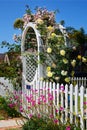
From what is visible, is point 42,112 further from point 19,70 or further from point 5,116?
point 19,70

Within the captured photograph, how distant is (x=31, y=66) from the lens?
1191cm

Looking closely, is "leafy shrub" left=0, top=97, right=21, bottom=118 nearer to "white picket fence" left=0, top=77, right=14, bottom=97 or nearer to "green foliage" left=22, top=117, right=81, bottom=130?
"white picket fence" left=0, top=77, right=14, bottom=97

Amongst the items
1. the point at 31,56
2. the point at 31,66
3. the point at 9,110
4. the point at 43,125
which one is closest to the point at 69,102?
the point at 43,125

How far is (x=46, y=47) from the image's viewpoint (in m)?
10.8

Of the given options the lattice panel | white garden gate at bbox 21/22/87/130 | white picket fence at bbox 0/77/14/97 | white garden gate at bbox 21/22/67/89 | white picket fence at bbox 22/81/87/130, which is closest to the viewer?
white picket fence at bbox 22/81/87/130

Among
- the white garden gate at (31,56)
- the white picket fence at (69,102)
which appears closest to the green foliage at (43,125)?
the white picket fence at (69,102)

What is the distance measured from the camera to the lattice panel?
11.6m

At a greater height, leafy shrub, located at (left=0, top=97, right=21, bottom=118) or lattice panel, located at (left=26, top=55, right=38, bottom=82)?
lattice panel, located at (left=26, top=55, right=38, bottom=82)

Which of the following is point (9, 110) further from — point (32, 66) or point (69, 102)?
point (69, 102)

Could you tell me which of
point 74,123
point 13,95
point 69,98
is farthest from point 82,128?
point 13,95

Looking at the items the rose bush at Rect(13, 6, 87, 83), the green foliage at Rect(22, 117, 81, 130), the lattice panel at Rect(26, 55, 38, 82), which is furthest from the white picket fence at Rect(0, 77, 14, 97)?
the green foliage at Rect(22, 117, 81, 130)

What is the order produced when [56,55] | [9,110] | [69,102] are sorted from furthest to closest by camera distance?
[9,110] → [56,55] → [69,102]

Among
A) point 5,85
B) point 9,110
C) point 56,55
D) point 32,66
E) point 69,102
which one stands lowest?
point 9,110

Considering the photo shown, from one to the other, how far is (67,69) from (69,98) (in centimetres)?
206
